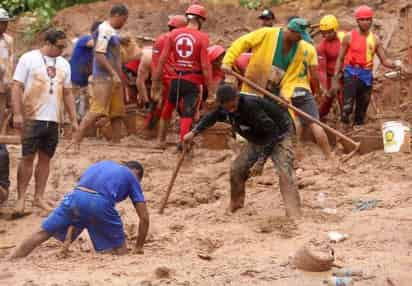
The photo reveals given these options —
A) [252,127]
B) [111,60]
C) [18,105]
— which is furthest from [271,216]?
[111,60]

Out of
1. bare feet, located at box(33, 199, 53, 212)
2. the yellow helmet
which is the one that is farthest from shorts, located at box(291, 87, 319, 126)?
bare feet, located at box(33, 199, 53, 212)

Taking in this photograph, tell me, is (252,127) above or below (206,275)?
above

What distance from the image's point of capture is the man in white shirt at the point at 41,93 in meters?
10.2

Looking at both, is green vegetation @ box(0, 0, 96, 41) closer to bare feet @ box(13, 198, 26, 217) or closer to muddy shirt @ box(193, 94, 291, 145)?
bare feet @ box(13, 198, 26, 217)

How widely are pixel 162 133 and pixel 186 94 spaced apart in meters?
0.91

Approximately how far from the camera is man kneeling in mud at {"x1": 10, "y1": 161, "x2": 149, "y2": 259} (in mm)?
8281

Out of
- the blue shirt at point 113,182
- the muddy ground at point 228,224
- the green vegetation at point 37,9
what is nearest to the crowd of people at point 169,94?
the blue shirt at point 113,182

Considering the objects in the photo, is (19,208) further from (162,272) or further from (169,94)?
(162,272)

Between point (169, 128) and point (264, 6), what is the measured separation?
3.91 meters

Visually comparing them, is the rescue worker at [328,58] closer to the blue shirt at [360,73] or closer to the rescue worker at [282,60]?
the blue shirt at [360,73]

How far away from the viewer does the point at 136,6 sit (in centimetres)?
1750

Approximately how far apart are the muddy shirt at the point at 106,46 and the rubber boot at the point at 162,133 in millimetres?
1059

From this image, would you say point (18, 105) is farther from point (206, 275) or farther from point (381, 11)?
point (381, 11)

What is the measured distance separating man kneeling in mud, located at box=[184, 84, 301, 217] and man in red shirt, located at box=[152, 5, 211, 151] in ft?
8.45
